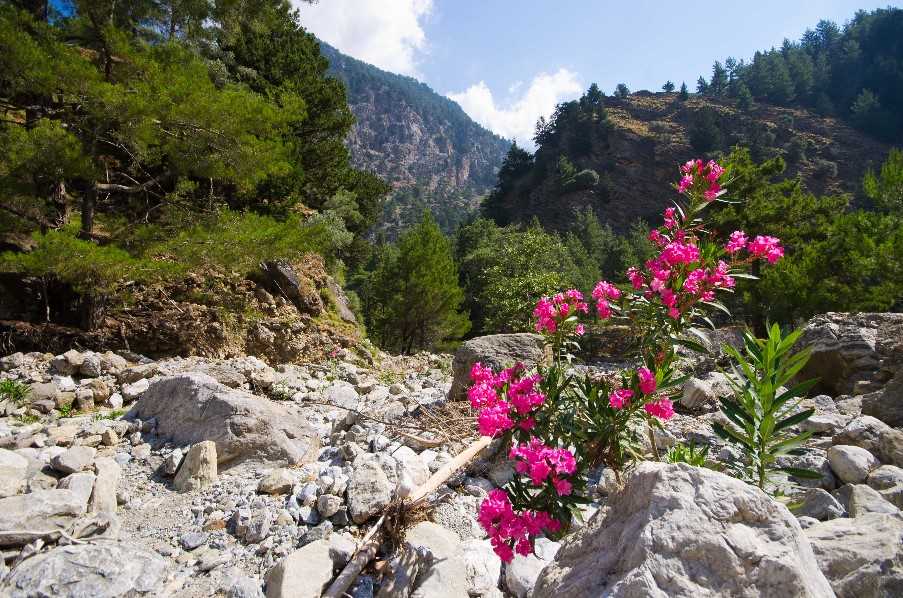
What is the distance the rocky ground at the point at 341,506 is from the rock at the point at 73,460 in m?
0.02

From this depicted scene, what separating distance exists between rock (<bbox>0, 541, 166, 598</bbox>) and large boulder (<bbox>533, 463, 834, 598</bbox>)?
1939mm

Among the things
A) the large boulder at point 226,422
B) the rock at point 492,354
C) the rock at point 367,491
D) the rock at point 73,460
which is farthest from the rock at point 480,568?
the rock at point 492,354

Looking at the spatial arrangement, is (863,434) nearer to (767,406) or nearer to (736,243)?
(767,406)

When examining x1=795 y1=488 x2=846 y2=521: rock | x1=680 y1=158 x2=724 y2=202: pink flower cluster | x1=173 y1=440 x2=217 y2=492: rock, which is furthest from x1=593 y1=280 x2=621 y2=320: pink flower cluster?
x1=173 y1=440 x2=217 y2=492: rock

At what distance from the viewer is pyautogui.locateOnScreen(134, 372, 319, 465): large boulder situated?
3.52m

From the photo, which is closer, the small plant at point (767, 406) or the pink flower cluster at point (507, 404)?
the pink flower cluster at point (507, 404)

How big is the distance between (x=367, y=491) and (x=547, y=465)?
1.39 meters

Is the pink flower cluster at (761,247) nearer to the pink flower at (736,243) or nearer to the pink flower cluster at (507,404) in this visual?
the pink flower at (736,243)

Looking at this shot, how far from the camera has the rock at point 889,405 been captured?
13.7ft

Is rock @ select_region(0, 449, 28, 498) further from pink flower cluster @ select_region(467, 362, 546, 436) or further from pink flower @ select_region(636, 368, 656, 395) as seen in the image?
pink flower @ select_region(636, 368, 656, 395)

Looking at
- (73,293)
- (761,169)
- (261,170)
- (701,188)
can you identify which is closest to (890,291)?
(761,169)

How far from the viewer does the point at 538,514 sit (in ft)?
6.37

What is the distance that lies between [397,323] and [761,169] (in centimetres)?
1403

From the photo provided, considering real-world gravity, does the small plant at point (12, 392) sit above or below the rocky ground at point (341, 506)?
below
